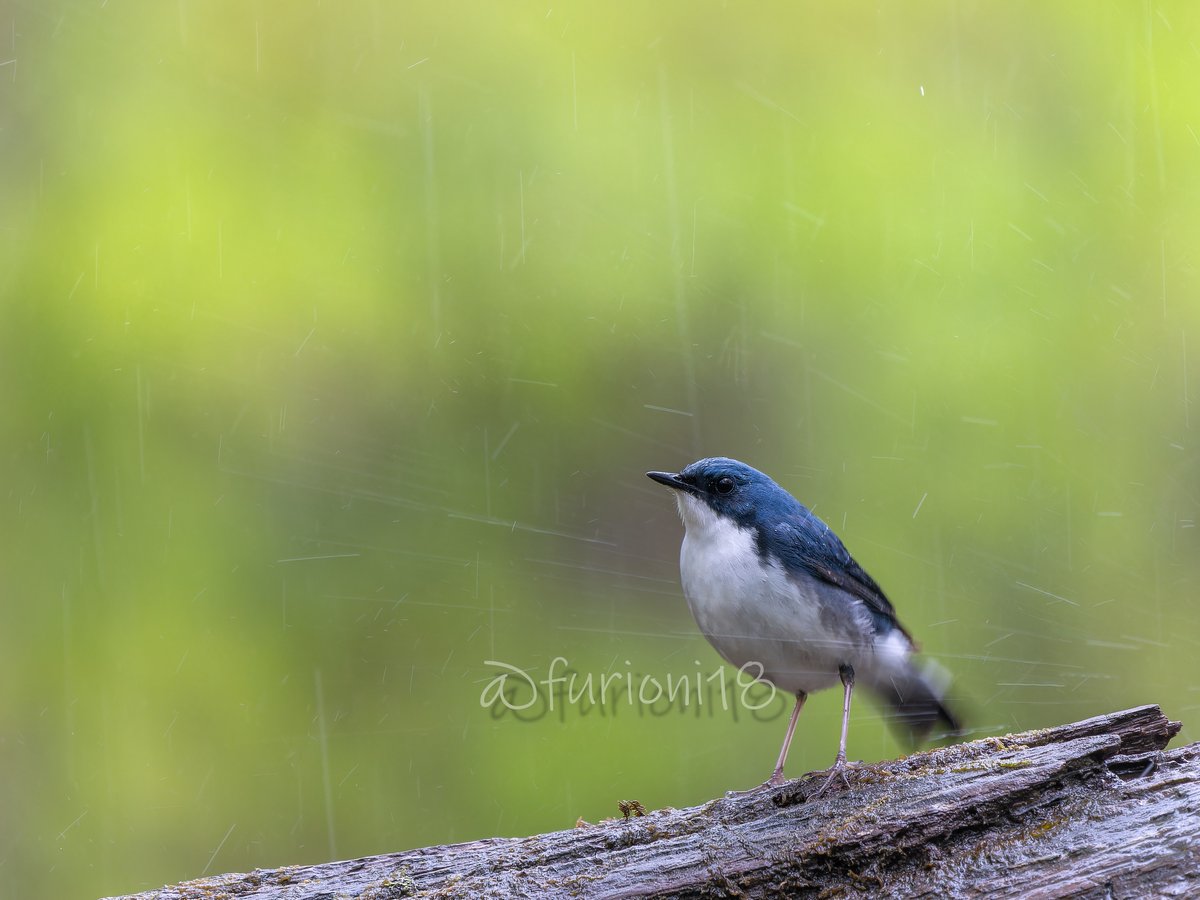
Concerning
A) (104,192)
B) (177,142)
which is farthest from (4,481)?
(177,142)

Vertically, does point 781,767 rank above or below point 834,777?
below

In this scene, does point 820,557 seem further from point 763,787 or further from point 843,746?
point 763,787

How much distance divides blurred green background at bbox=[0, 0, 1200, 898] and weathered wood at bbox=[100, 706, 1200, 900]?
2.87 meters

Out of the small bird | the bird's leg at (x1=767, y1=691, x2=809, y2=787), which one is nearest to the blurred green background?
the bird's leg at (x1=767, y1=691, x2=809, y2=787)

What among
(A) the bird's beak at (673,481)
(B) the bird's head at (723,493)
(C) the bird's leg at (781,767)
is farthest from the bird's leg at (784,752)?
(A) the bird's beak at (673,481)

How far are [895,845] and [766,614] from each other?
0.85 metres

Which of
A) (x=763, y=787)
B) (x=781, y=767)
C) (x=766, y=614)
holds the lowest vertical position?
(x=781, y=767)

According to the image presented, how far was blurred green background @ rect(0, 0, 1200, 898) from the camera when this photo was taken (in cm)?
638

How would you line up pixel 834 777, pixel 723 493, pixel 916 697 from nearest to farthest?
pixel 834 777, pixel 723 493, pixel 916 697

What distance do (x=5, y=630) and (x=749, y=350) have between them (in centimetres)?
502

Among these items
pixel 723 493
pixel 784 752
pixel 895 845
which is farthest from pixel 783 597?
pixel 895 845

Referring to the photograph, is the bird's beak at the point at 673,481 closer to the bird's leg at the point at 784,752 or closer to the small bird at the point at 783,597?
the small bird at the point at 783,597

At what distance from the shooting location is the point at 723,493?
3.87 meters

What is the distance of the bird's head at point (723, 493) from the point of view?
12.5ft
